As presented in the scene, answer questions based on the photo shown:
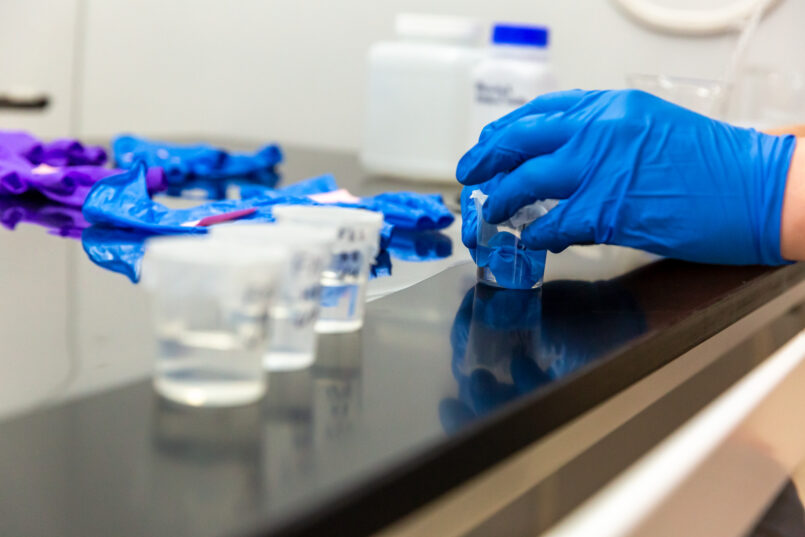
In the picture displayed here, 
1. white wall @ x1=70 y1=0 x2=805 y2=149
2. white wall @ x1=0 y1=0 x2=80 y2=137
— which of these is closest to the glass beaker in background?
white wall @ x1=70 y1=0 x2=805 y2=149

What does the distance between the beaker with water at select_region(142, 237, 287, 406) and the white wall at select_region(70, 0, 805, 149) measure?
163 centimetres

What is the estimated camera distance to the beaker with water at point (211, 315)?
47 centimetres

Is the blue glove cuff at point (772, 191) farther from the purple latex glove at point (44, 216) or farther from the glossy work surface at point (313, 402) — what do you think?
the purple latex glove at point (44, 216)

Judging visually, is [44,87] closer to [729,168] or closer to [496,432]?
[729,168]

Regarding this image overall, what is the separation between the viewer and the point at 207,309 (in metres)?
0.48

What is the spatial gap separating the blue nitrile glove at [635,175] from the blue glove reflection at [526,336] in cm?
6

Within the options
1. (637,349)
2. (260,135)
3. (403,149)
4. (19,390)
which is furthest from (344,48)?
(19,390)

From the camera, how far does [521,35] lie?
1415 millimetres

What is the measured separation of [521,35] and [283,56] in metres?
1.10

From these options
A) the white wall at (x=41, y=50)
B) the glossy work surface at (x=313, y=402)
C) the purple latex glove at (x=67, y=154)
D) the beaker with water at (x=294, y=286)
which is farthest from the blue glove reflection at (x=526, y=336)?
the white wall at (x=41, y=50)

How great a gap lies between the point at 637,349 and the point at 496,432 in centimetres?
22

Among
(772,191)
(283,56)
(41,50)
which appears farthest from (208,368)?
(41,50)

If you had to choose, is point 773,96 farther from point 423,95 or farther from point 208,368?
point 208,368

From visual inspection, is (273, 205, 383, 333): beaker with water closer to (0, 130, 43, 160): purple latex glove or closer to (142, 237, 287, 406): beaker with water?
(142, 237, 287, 406): beaker with water
